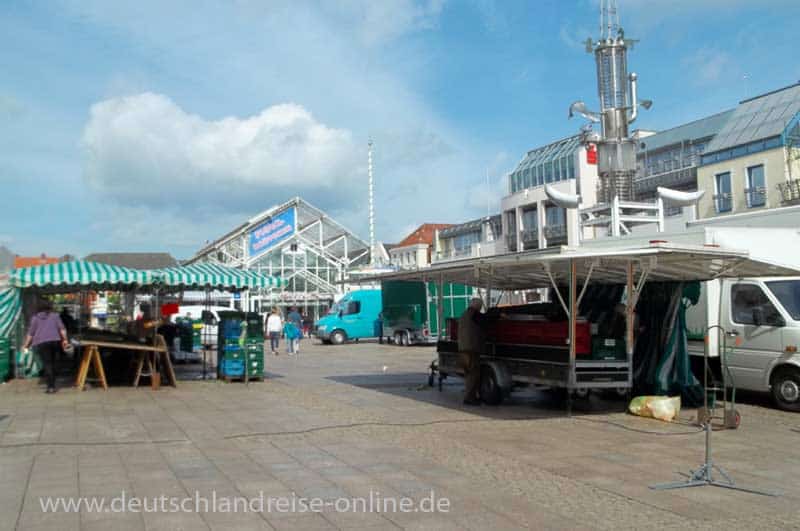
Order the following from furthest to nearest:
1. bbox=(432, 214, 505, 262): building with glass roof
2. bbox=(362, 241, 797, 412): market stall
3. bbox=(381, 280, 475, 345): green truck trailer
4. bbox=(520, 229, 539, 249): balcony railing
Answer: bbox=(432, 214, 505, 262): building with glass roof, bbox=(520, 229, 539, 249): balcony railing, bbox=(381, 280, 475, 345): green truck trailer, bbox=(362, 241, 797, 412): market stall

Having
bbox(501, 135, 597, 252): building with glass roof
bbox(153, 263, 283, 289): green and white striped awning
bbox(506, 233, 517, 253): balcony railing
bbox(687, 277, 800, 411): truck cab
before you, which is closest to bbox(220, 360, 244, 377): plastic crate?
bbox(153, 263, 283, 289): green and white striped awning

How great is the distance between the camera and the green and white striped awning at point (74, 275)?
14789mm

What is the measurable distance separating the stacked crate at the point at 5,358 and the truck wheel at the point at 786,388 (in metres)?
15.2

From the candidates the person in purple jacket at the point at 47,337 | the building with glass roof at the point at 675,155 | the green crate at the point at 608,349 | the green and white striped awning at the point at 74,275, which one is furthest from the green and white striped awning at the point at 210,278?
the building with glass roof at the point at 675,155

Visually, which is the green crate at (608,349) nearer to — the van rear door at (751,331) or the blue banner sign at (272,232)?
the van rear door at (751,331)

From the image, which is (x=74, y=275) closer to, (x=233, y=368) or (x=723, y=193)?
(x=233, y=368)

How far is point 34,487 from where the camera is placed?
7137 millimetres

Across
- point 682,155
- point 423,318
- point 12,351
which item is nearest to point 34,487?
point 12,351

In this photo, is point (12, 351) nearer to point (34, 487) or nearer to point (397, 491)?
point (34, 487)

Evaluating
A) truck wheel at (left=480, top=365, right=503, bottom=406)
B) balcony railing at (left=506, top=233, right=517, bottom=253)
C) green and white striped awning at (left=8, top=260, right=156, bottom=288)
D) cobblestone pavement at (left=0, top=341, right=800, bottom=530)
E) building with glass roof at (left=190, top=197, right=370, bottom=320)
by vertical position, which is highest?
balcony railing at (left=506, top=233, right=517, bottom=253)

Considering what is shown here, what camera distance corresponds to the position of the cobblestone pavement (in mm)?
6242

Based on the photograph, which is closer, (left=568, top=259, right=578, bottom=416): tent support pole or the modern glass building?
(left=568, top=259, right=578, bottom=416): tent support pole

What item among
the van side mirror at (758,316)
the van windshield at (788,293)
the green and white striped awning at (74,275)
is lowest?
the van side mirror at (758,316)

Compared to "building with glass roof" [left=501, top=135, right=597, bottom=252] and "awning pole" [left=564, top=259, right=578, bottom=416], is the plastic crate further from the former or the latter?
"building with glass roof" [left=501, top=135, right=597, bottom=252]
